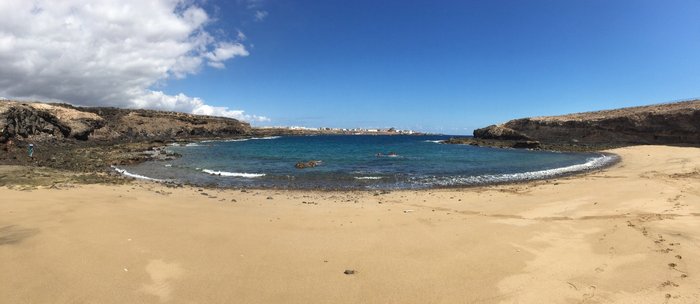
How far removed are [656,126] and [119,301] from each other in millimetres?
62558

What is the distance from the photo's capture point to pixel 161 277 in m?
6.09

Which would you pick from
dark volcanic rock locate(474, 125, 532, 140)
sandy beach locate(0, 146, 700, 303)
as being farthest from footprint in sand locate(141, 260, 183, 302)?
dark volcanic rock locate(474, 125, 532, 140)

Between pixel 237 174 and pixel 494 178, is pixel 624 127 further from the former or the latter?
pixel 237 174

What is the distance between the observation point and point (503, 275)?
6.52 m

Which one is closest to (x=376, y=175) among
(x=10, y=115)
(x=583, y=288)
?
(x=583, y=288)

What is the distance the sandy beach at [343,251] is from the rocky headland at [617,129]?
4332cm

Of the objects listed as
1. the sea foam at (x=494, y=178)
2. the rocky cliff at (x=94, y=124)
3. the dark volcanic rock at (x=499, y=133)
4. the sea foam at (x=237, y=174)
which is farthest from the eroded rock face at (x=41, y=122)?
the dark volcanic rock at (x=499, y=133)

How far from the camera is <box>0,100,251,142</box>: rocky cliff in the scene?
4156cm

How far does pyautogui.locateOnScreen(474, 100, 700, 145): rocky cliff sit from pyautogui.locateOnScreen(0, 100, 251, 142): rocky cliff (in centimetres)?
7251

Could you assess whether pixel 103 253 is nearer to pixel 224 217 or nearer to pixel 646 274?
pixel 224 217

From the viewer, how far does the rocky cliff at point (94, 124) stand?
136 feet

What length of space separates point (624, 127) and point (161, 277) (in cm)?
6299

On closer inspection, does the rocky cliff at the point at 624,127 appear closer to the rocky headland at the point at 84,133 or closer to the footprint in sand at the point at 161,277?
the footprint in sand at the point at 161,277

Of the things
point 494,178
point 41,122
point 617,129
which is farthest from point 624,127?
point 41,122
